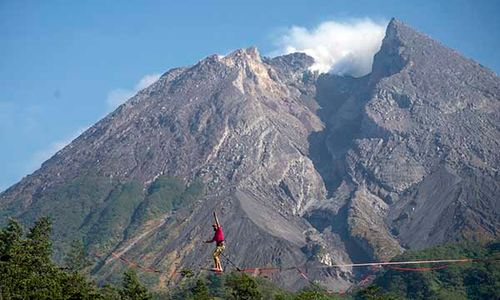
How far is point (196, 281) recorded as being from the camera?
4631 inches

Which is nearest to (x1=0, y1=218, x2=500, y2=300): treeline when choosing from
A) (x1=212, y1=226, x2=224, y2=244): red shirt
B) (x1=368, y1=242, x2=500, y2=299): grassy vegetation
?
(x1=368, y1=242, x2=500, y2=299): grassy vegetation

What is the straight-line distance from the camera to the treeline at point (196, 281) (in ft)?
184

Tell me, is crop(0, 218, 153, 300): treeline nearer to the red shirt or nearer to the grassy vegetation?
the red shirt

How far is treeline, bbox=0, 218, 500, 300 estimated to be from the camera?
56031 millimetres

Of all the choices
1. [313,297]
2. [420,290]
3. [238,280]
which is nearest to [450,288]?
[420,290]

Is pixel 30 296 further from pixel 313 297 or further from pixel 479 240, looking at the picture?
pixel 479 240

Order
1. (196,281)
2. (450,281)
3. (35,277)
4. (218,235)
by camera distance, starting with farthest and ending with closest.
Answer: (450,281), (196,281), (35,277), (218,235)

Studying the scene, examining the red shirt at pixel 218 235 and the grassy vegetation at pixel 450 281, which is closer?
the red shirt at pixel 218 235

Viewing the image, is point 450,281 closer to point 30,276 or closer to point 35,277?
point 30,276

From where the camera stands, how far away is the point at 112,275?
627 feet

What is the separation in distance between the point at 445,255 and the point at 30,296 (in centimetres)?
12731

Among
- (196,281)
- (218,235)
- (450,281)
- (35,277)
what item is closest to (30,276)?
(35,277)

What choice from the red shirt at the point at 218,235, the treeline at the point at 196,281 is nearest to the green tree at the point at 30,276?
the treeline at the point at 196,281

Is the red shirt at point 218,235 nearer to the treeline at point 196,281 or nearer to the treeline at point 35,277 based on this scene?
the treeline at point 196,281
